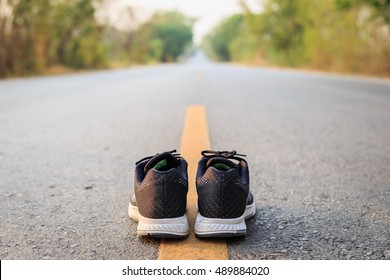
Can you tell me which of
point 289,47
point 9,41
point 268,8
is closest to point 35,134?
point 9,41

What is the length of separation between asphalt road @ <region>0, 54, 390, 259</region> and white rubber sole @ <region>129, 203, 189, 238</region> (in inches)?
1.5

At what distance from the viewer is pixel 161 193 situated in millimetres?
1688

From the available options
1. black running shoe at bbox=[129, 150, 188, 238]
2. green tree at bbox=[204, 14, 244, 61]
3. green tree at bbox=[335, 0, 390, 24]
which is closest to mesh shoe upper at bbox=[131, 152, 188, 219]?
black running shoe at bbox=[129, 150, 188, 238]

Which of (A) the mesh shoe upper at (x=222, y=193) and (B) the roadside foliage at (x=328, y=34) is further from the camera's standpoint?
(B) the roadside foliage at (x=328, y=34)

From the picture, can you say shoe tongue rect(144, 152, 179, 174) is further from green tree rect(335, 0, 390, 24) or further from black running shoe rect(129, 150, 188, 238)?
green tree rect(335, 0, 390, 24)

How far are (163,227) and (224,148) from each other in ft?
5.43

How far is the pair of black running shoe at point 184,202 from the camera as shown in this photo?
165 centimetres

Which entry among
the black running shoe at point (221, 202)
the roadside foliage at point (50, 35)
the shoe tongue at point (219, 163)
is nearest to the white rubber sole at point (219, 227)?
the black running shoe at point (221, 202)

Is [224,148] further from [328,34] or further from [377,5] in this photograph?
[328,34]

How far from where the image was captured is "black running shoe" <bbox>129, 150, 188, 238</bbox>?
5.41 feet

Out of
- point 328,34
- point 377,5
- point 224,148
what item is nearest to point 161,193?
point 224,148

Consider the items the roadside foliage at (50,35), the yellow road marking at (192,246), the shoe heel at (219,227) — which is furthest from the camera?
the roadside foliage at (50,35)

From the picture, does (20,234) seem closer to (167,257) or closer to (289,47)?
(167,257)

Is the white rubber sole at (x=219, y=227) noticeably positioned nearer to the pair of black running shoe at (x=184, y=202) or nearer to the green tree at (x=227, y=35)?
the pair of black running shoe at (x=184, y=202)
